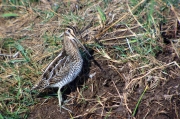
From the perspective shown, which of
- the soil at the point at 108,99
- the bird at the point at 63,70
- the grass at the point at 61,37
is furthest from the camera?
the grass at the point at 61,37

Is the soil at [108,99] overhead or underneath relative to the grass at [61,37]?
underneath

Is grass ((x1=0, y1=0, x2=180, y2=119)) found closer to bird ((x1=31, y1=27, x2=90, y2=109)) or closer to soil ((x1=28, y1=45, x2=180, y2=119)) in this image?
soil ((x1=28, y1=45, x2=180, y2=119))

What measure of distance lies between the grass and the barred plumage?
29 centimetres

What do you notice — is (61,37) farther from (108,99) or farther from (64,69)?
(108,99)

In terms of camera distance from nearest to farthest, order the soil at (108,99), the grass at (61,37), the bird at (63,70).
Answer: the soil at (108,99) → the bird at (63,70) → the grass at (61,37)

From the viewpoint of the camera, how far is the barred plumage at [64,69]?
5.32 m

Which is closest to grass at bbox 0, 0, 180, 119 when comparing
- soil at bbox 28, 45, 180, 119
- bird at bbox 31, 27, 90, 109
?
soil at bbox 28, 45, 180, 119

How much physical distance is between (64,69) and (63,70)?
17mm

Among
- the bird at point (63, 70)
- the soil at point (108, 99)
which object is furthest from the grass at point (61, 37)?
the bird at point (63, 70)

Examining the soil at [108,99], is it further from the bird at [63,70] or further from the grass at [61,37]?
the bird at [63,70]

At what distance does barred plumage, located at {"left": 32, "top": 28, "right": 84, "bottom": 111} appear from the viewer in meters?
5.32

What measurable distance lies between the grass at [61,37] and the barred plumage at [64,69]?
0.29 m

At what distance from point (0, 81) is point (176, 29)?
2.44 m

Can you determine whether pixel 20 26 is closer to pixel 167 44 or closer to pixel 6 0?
pixel 6 0
